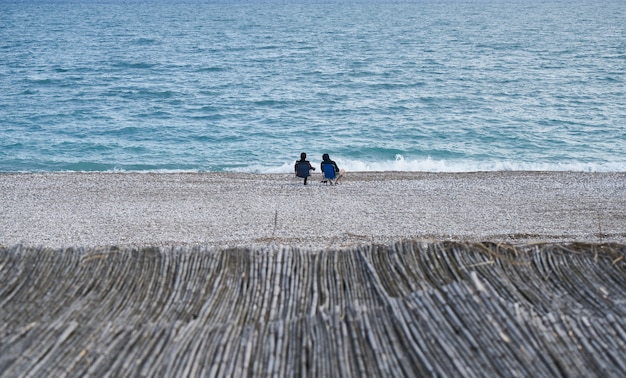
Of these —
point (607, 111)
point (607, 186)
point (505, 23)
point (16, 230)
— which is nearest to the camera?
point (16, 230)

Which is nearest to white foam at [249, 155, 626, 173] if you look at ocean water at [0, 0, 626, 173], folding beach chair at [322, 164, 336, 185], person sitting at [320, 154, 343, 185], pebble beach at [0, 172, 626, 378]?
ocean water at [0, 0, 626, 173]

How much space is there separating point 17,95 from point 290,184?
26.8 meters

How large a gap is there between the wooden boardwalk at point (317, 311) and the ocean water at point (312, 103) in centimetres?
1524

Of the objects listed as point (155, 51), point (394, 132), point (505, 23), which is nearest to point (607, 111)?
point (394, 132)

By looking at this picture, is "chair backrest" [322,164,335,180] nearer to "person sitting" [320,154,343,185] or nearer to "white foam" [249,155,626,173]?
"person sitting" [320,154,343,185]

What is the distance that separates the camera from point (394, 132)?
96.2 feet

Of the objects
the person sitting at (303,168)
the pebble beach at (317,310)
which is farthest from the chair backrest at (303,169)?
the pebble beach at (317,310)

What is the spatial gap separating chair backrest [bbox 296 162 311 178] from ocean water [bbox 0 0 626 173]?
525 cm

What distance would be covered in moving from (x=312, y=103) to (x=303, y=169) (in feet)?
60.7

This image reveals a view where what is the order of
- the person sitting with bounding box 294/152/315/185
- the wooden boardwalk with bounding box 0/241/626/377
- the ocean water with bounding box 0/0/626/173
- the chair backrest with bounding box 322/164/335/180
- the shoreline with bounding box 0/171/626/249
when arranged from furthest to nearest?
1. the ocean water with bounding box 0/0/626/173
2. the chair backrest with bounding box 322/164/335/180
3. the person sitting with bounding box 294/152/315/185
4. the shoreline with bounding box 0/171/626/249
5. the wooden boardwalk with bounding box 0/241/626/377

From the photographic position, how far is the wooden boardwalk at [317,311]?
6.70m

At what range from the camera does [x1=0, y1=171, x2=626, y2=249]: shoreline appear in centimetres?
1444

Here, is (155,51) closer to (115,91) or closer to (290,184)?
(115,91)

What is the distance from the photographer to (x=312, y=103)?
36062 mm
